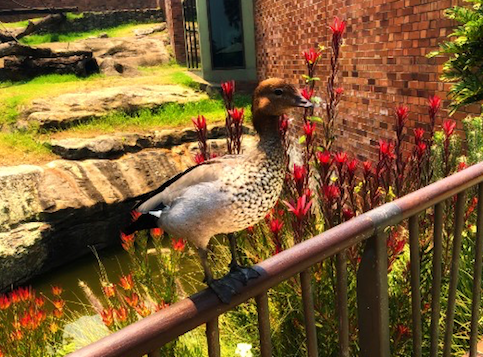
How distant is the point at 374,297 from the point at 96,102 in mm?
10017

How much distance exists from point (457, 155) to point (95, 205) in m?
5.66

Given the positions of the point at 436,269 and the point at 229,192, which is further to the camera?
the point at 436,269

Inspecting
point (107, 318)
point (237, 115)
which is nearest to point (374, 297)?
point (107, 318)

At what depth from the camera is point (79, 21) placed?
21.8m

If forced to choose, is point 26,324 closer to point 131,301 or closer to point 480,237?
point 131,301

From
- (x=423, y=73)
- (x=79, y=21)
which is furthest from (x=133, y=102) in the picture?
(x=79, y=21)

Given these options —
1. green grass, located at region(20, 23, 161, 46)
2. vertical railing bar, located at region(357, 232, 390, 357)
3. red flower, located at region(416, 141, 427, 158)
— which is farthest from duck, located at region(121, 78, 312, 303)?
green grass, located at region(20, 23, 161, 46)

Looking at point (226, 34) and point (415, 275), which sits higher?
point (226, 34)

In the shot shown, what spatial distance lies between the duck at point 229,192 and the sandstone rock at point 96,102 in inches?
333

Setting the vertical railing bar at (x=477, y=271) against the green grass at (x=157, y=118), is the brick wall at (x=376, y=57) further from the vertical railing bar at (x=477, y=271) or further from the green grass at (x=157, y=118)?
the vertical railing bar at (x=477, y=271)

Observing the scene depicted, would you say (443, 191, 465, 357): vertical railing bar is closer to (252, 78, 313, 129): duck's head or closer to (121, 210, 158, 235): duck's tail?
(252, 78, 313, 129): duck's head

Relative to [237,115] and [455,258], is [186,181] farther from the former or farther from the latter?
[237,115]

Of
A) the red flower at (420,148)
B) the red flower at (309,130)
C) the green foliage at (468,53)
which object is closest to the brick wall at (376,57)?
the green foliage at (468,53)

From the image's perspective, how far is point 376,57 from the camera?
5949mm
